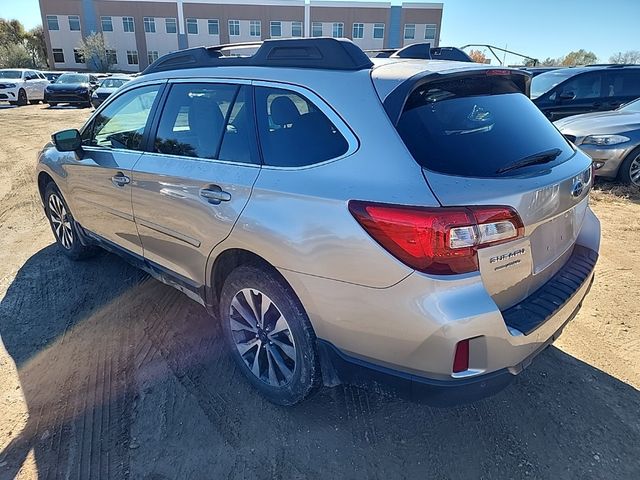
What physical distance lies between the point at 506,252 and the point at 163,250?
2.18 metres

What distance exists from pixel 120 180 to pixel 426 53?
7.42ft

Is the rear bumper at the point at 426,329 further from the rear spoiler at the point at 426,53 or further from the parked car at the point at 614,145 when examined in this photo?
the parked car at the point at 614,145

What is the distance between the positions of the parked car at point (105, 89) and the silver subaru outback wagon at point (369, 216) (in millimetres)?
18125

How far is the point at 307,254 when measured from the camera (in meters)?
2.08

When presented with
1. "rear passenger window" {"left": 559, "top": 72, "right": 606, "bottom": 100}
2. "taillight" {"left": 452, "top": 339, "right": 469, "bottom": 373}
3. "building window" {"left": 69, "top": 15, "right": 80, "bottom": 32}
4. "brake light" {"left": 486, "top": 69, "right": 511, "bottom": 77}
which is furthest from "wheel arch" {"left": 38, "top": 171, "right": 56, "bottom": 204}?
"building window" {"left": 69, "top": 15, "right": 80, "bottom": 32}

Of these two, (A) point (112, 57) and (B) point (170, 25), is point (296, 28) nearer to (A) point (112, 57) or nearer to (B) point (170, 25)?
(B) point (170, 25)

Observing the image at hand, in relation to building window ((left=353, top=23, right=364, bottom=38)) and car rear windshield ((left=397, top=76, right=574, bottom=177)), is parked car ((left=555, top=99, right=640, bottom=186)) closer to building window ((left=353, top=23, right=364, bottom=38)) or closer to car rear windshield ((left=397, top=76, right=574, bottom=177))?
car rear windshield ((left=397, top=76, right=574, bottom=177))

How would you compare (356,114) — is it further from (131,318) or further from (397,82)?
(131,318)

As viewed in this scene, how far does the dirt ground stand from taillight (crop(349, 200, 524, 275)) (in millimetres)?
1083

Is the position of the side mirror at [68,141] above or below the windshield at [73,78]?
above

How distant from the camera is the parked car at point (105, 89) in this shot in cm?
1945

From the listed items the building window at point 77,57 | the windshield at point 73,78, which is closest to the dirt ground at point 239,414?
the windshield at point 73,78

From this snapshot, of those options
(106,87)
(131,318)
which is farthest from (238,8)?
(131,318)

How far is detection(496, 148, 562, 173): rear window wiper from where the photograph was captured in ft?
6.73
